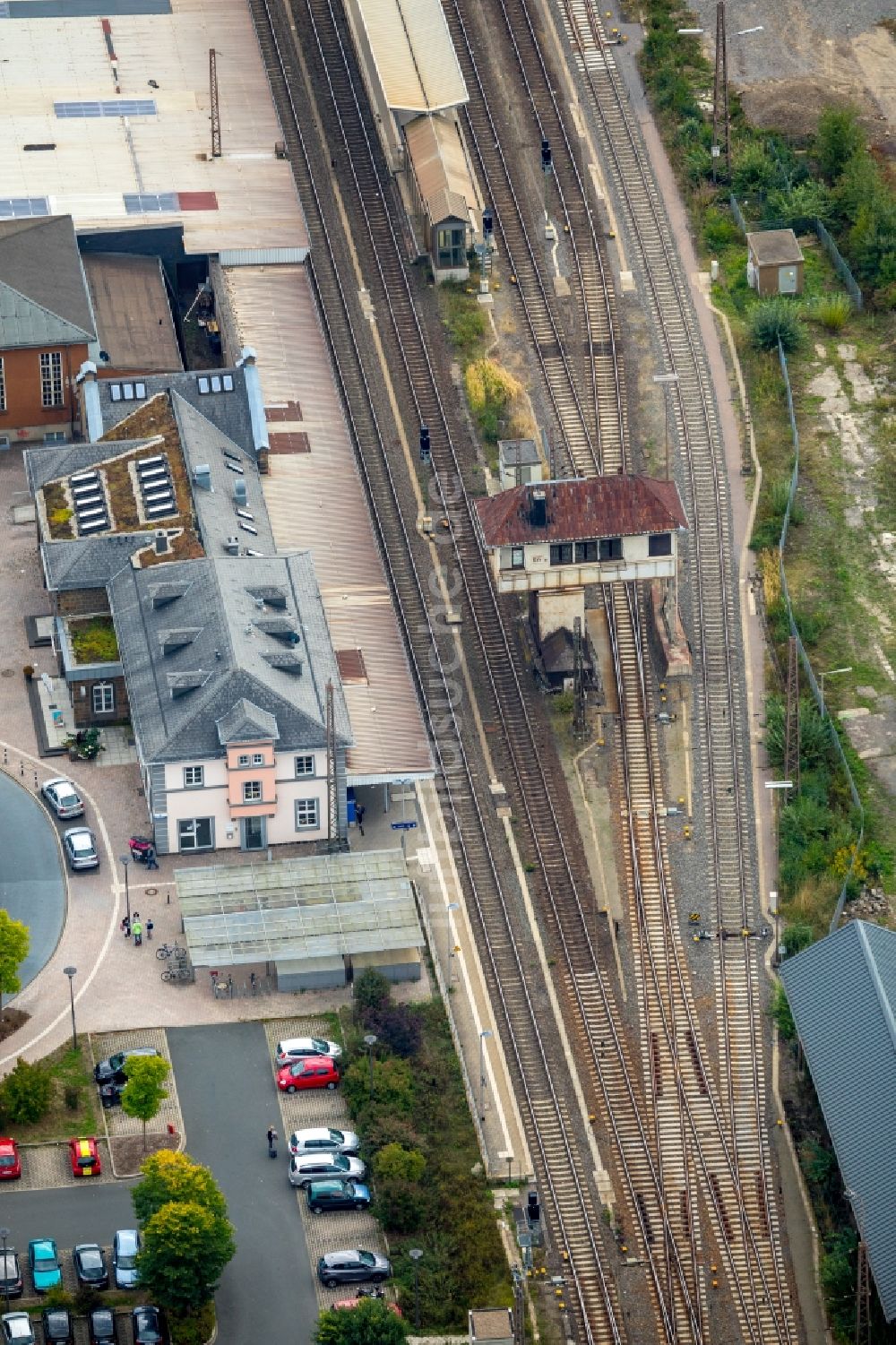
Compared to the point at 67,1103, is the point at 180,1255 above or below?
below

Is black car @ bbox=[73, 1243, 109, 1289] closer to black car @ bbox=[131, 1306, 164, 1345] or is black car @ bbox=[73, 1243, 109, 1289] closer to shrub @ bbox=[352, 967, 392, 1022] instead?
black car @ bbox=[131, 1306, 164, 1345]

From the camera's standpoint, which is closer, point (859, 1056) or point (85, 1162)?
point (85, 1162)

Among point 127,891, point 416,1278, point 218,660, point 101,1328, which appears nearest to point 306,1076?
point 416,1278

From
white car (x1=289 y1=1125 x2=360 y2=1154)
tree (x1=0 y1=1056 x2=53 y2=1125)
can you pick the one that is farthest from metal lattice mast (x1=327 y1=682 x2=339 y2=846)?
tree (x1=0 y1=1056 x2=53 y2=1125)

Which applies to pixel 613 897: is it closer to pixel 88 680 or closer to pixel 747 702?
pixel 747 702

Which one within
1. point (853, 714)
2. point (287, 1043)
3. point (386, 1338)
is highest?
point (853, 714)

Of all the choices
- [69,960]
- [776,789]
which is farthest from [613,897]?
[69,960]

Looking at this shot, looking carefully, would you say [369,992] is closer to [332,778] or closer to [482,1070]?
[482,1070]
